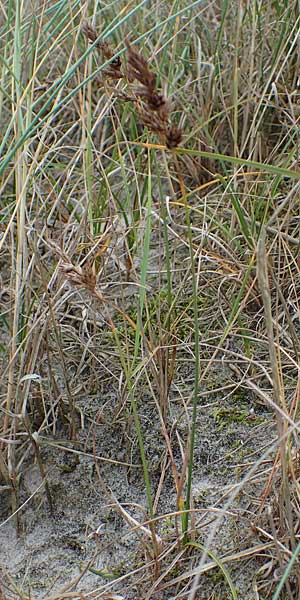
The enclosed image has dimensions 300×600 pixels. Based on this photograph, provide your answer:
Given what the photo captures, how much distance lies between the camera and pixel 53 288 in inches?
55.5

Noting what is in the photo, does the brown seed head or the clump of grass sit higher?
the clump of grass

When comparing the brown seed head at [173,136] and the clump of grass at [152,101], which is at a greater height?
the clump of grass at [152,101]

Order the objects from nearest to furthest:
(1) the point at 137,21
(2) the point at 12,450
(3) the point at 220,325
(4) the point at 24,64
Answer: (2) the point at 12,450
(3) the point at 220,325
(4) the point at 24,64
(1) the point at 137,21

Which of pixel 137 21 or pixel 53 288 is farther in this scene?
pixel 137 21

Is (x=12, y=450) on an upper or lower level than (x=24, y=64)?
lower

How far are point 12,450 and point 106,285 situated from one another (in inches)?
14.3

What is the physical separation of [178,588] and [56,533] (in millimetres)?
249

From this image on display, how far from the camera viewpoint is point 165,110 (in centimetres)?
75

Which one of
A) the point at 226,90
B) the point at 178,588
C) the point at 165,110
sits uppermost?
the point at 165,110

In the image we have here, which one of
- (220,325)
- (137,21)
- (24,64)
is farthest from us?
(137,21)

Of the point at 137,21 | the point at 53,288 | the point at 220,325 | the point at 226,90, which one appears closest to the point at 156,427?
the point at 220,325

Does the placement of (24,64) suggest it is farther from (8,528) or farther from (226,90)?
(8,528)

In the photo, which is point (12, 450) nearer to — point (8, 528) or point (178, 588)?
point (8, 528)

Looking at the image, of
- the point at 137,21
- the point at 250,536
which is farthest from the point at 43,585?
the point at 137,21
